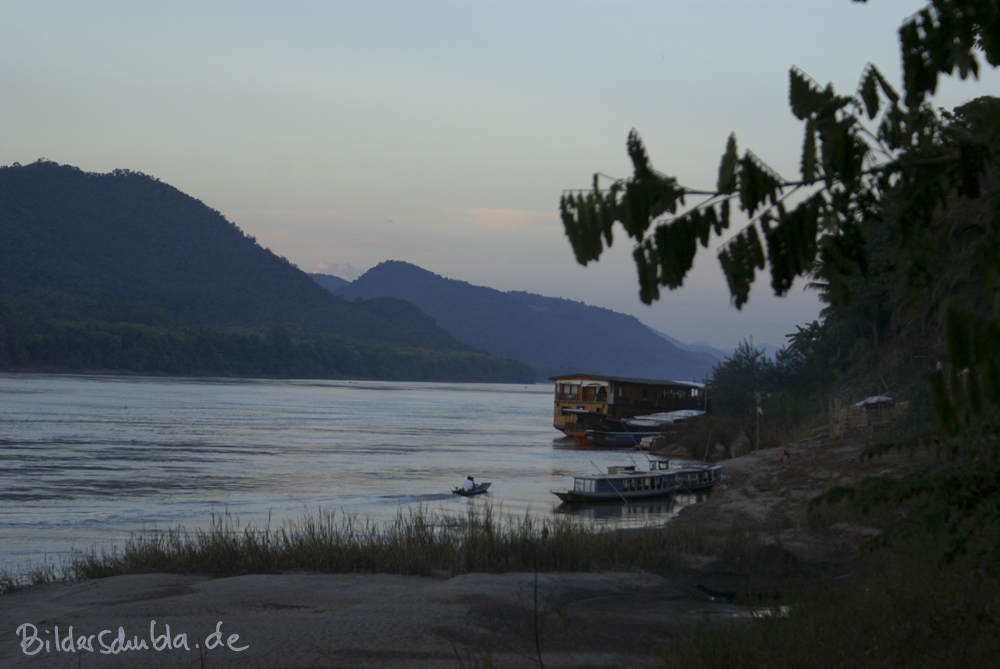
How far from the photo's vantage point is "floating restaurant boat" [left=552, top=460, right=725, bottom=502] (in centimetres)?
2930

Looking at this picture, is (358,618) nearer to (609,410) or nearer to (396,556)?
(396,556)

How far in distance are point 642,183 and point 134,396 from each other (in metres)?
98.3

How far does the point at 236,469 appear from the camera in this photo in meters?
38.3

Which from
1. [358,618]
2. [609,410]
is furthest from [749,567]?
[609,410]

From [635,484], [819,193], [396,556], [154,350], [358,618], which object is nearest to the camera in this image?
[819,193]

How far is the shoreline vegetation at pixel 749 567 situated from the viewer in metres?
6.72

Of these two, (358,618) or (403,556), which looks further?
(403,556)

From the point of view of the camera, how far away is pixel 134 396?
91.8 meters

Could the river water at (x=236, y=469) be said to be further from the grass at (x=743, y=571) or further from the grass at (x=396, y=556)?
the grass at (x=743, y=571)

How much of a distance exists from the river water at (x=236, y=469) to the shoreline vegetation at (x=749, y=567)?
14.1 feet

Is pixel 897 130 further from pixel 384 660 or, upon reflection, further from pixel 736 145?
pixel 384 660

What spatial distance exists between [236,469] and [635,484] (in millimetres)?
18686

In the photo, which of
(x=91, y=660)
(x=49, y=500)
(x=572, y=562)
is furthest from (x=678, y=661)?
(x=49, y=500)

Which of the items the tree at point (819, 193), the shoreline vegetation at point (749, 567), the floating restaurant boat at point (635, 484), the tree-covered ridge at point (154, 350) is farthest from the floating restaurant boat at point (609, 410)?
the tree-covered ridge at point (154, 350)
